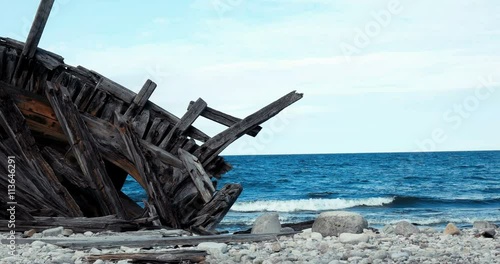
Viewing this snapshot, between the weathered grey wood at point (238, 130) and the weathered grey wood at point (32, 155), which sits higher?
the weathered grey wood at point (238, 130)

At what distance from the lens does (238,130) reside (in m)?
10.4

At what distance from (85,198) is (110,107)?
1.46 metres

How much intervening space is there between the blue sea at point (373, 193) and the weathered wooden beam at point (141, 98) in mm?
A: 9124

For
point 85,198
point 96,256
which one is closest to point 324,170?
point 85,198

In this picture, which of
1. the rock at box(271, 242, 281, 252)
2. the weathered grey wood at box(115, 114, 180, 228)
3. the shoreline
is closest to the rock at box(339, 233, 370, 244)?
the shoreline

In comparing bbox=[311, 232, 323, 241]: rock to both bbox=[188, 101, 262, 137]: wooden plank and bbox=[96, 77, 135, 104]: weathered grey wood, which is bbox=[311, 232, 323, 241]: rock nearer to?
bbox=[188, 101, 262, 137]: wooden plank

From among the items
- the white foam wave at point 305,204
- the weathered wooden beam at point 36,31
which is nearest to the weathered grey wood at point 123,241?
the weathered wooden beam at point 36,31

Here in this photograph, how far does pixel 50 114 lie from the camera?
35.2 ft

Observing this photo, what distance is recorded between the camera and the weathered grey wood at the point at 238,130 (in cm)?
1043

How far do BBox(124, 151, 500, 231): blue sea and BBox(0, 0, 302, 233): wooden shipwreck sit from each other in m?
8.99

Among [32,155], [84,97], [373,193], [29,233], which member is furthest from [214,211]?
[373,193]

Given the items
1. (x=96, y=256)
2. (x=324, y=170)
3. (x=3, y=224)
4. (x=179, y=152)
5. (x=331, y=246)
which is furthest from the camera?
(x=324, y=170)

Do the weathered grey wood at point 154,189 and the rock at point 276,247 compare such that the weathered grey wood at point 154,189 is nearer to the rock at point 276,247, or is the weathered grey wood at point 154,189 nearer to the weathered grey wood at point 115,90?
the weathered grey wood at point 115,90

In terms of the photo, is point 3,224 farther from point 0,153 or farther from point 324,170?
point 324,170
